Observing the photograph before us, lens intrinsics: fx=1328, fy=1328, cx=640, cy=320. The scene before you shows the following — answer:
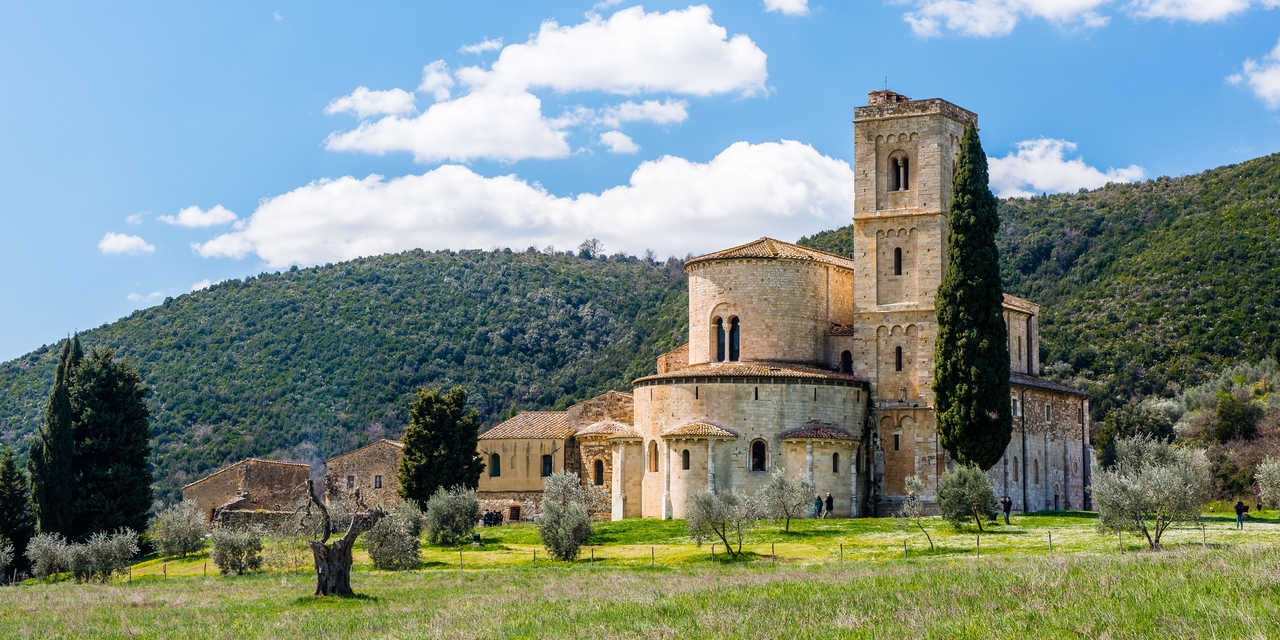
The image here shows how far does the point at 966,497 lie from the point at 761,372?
9.76 metres

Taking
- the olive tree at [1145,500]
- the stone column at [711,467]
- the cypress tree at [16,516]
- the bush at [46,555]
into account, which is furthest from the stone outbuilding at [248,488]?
the olive tree at [1145,500]

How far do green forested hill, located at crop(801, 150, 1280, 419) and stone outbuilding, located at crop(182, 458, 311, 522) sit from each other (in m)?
41.4

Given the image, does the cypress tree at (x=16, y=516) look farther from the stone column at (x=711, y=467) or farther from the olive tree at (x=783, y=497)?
the olive tree at (x=783, y=497)

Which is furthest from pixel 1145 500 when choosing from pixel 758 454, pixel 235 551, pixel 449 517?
pixel 235 551

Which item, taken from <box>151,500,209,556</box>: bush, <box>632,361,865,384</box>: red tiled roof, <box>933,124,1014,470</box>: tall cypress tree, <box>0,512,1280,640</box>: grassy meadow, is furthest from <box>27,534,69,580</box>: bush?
<box>933,124,1014,470</box>: tall cypress tree

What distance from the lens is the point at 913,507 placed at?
42.7m

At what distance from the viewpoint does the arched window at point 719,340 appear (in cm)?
5353

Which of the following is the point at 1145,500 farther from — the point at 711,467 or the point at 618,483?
the point at 618,483

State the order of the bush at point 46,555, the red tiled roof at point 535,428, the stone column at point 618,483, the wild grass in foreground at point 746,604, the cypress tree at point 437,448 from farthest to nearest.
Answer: the red tiled roof at point 535,428 → the cypress tree at point 437,448 → the stone column at point 618,483 → the bush at point 46,555 → the wild grass in foreground at point 746,604

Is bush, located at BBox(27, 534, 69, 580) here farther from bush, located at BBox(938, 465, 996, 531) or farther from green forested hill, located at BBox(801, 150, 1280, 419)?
green forested hill, located at BBox(801, 150, 1280, 419)

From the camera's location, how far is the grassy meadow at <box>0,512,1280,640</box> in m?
17.5

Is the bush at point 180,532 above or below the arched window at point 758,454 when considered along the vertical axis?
below

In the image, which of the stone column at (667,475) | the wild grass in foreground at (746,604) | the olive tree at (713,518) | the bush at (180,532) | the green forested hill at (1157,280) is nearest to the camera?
the wild grass in foreground at (746,604)

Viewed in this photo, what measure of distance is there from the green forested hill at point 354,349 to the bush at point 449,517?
129 ft
